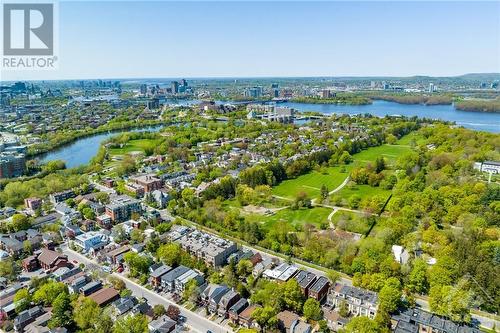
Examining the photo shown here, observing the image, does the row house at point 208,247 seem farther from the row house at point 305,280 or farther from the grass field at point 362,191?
the grass field at point 362,191

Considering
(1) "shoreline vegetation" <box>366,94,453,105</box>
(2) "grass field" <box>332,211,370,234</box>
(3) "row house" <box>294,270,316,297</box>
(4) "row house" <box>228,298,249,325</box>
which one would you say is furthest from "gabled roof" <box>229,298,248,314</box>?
(1) "shoreline vegetation" <box>366,94,453,105</box>

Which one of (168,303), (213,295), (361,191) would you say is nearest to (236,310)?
(213,295)

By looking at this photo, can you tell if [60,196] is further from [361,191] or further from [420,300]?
[420,300]

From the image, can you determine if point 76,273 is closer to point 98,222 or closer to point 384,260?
point 98,222

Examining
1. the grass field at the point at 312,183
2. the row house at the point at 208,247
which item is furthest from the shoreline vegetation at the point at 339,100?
the row house at the point at 208,247

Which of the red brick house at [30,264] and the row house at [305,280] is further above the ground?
the row house at [305,280]

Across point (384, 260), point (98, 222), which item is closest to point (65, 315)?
point (98, 222)

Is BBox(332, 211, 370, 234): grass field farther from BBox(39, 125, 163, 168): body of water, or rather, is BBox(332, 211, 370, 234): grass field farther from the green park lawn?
BBox(39, 125, 163, 168): body of water
